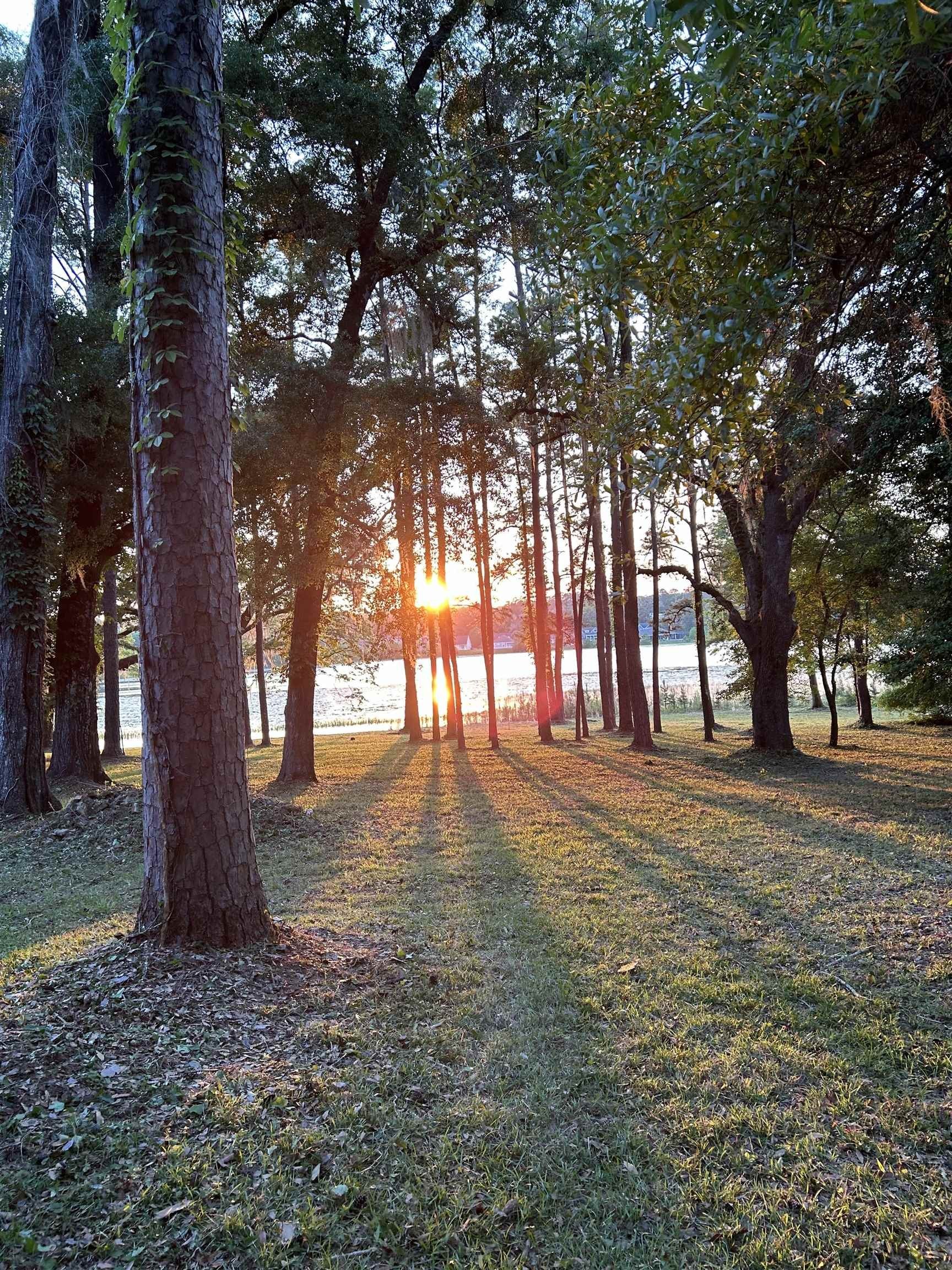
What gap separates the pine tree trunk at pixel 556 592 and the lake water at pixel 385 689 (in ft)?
7.03

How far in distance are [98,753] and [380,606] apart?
563 cm

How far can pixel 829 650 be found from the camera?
1571 centimetres

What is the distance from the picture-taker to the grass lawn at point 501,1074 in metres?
1.84

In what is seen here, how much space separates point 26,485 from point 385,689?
3890 cm

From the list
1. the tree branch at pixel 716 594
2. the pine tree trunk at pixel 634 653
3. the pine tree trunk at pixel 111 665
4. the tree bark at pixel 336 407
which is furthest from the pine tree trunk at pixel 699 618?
the pine tree trunk at pixel 111 665

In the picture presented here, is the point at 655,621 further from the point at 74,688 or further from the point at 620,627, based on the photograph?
the point at 74,688

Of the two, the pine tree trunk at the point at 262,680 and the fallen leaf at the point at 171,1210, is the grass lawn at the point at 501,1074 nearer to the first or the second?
the fallen leaf at the point at 171,1210

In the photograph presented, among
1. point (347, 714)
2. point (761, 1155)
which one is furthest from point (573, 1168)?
point (347, 714)

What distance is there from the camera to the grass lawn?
1840mm

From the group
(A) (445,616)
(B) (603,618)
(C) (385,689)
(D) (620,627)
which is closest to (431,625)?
(A) (445,616)

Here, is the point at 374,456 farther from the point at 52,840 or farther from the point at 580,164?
the point at 580,164

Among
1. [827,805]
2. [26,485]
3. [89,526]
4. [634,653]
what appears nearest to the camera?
[827,805]

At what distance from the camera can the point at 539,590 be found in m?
16.2

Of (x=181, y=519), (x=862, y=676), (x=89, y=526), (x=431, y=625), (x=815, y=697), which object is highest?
(x=89, y=526)
